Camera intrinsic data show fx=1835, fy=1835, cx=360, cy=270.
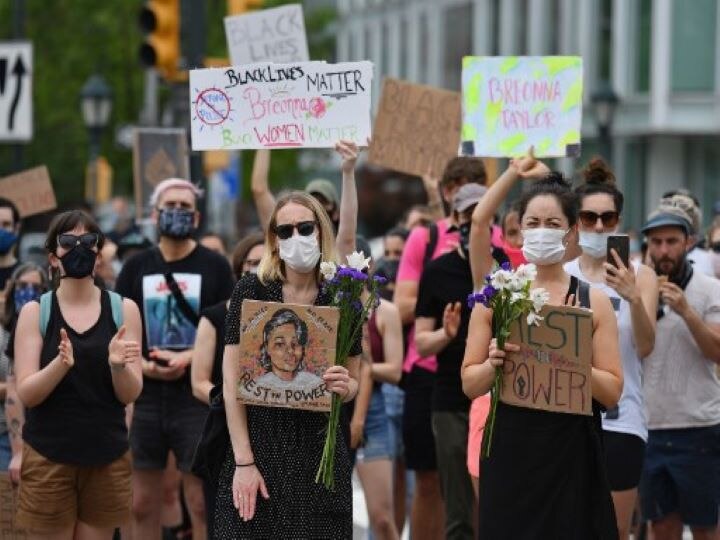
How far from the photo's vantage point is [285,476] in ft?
22.8

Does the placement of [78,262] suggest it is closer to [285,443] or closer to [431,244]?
[285,443]

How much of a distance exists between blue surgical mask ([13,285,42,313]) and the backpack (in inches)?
46.9

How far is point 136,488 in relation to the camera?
9.73 meters

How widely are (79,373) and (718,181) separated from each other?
29516mm

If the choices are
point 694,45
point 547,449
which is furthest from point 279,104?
point 694,45

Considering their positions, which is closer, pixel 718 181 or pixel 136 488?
pixel 136 488

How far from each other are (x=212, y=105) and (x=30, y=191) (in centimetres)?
386

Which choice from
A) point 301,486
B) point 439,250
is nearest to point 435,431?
point 439,250

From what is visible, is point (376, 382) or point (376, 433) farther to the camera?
point (376, 382)

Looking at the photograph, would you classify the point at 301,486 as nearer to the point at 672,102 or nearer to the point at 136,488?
the point at 136,488

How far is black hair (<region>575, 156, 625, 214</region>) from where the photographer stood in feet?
26.3

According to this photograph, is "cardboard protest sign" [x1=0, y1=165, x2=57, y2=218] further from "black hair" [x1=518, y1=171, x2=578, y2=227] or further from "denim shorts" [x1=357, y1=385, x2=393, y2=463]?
"black hair" [x1=518, y1=171, x2=578, y2=227]

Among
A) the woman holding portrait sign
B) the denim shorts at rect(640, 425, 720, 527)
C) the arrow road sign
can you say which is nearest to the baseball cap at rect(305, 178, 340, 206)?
the denim shorts at rect(640, 425, 720, 527)

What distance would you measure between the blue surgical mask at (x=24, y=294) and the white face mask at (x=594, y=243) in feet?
9.79
